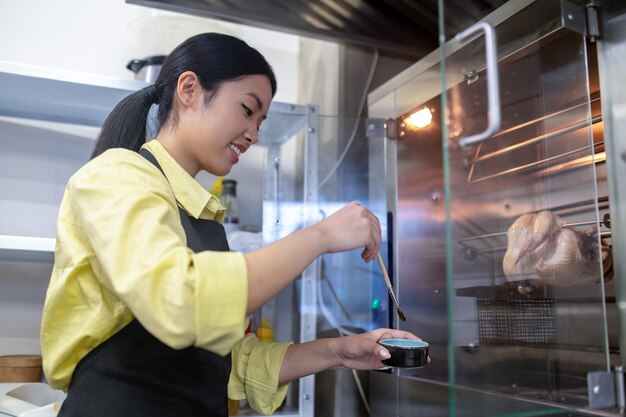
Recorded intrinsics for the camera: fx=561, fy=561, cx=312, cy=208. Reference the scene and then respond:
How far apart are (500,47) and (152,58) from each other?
98 cm

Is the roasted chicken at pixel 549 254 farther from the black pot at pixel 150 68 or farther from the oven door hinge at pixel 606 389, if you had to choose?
the black pot at pixel 150 68

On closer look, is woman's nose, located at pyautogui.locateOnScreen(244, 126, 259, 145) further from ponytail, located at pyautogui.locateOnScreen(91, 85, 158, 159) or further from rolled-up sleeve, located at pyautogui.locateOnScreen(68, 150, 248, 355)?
rolled-up sleeve, located at pyautogui.locateOnScreen(68, 150, 248, 355)

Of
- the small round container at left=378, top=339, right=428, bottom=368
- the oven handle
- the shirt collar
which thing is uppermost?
the oven handle

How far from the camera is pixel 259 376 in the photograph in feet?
3.42

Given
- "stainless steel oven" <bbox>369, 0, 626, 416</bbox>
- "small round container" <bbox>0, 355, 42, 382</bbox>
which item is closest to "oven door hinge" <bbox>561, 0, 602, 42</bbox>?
"stainless steel oven" <bbox>369, 0, 626, 416</bbox>

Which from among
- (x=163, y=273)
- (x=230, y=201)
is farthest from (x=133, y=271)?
(x=230, y=201)

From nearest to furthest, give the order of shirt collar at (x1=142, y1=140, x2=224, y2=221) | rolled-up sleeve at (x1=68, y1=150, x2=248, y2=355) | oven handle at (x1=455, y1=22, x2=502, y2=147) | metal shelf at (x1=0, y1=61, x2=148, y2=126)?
rolled-up sleeve at (x1=68, y1=150, x2=248, y2=355) < oven handle at (x1=455, y1=22, x2=502, y2=147) < shirt collar at (x1=142, y1=140, x2=224, y2=221) < metal shelf at (x1=0, y1=61, x2=148, y2=126)

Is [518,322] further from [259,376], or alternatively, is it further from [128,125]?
[128,125]

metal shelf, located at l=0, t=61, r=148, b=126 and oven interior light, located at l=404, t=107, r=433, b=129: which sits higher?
metal shelf, located at l=0, t=61, r=148, b=126

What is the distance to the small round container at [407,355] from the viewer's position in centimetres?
91

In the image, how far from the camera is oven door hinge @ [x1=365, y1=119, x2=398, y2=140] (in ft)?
5.10

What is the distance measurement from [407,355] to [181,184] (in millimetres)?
461

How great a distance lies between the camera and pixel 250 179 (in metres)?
1.92

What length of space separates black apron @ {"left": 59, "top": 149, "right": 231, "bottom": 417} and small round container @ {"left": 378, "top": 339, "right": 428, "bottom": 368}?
1.05ft
